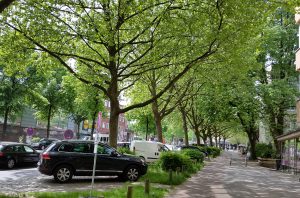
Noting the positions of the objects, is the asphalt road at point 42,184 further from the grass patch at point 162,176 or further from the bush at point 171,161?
the bush at point 171,161

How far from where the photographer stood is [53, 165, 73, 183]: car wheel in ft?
47.1

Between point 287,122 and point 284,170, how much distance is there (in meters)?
12.0

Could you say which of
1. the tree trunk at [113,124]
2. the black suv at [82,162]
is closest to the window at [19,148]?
the tree trunk at [113,124]

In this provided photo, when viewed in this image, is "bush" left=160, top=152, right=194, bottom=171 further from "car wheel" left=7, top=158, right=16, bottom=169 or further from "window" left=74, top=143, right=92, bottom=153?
"car wheel" left=7, top=158, right=16, bottom=169

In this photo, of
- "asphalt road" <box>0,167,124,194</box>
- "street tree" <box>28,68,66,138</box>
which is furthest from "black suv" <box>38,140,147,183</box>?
"street tree" <box>28,68,66,138</box>

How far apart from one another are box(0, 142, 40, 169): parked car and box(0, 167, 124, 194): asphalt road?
239 cm

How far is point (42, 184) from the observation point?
1388 centimetres

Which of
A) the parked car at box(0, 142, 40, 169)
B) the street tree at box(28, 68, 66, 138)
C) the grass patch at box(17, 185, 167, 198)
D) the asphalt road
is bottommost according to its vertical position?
the asphalt road

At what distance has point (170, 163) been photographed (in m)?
18.0

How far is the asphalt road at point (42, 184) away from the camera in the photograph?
12.6 meters

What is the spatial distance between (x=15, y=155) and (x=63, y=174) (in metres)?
6.39

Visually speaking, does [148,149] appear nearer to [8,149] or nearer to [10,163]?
[10,163]

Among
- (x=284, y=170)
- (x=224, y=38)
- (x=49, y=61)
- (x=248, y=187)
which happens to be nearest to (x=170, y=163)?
(x=248, y=187)

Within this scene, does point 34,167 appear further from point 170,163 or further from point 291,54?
point 291,54
